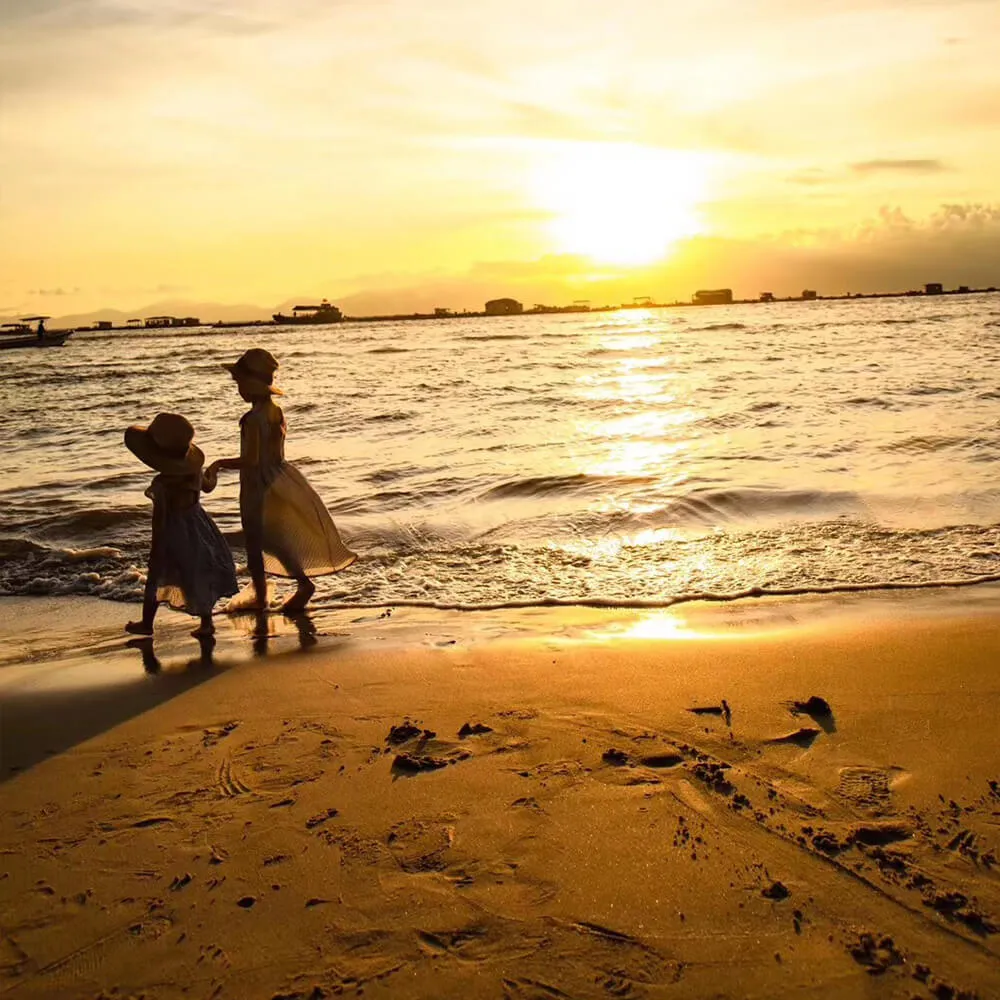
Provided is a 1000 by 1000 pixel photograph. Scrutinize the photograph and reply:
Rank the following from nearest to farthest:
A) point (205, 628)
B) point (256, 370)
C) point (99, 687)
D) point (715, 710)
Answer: point (715, 710), point (99, 687), point (205, 628), point (256, 370)

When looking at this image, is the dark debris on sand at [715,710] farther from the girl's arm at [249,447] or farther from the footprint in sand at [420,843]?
the girl's arm at [249,447]

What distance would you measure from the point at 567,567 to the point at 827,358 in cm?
2463

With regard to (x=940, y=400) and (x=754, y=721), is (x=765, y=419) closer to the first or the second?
(x=940, y=400)

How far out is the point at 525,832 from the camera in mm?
3203

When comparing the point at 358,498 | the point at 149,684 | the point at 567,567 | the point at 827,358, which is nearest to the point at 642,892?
the point at 149,684

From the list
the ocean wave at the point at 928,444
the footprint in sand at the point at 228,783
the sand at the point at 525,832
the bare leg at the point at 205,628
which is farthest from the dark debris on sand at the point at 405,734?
the ocean wave at the point at 928,444

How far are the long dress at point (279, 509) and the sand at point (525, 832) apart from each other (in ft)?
5.81

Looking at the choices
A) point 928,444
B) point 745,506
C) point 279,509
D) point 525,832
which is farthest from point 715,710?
point 928,444

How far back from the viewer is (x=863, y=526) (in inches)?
331

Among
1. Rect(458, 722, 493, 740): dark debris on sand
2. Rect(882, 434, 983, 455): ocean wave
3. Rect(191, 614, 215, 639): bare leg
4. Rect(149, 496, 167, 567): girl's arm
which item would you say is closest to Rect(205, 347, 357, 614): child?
Rect(149, 496, 167, 567): girl's arm

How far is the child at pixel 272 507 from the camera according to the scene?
636cm

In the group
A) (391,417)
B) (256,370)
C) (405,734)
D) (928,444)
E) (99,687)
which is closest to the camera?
(405,734)

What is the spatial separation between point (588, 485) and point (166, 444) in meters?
6.21

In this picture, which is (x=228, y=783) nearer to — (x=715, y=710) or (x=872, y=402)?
(x=715, y=710)
